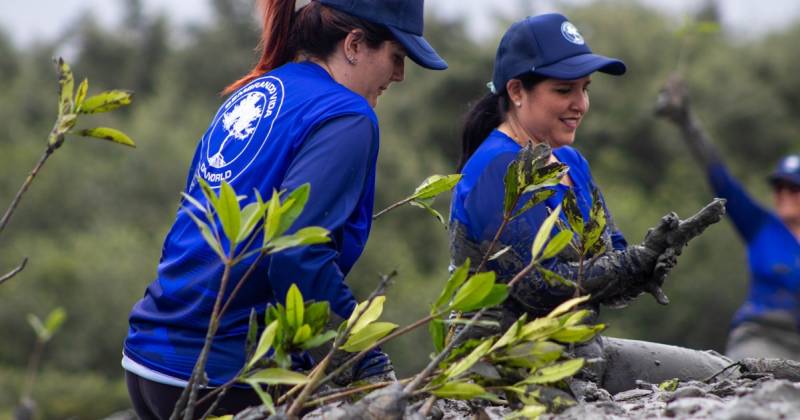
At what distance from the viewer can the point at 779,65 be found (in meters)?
34.0

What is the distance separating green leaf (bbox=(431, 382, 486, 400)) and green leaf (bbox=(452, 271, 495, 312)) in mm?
161

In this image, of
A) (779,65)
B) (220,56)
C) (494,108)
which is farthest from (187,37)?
(494,108)

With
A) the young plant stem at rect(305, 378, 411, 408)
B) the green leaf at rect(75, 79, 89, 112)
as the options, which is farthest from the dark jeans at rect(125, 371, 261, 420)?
the green leaf at rect(75, 79, 89, 112)

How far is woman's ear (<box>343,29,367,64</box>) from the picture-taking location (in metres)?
3.23

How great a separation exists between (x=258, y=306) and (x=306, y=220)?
0.97ft

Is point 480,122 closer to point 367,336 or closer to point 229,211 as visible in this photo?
point 367,336

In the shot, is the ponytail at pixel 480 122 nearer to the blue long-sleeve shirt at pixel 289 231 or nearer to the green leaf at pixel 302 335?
the blue long-sleeve shirt at pixel 289 231

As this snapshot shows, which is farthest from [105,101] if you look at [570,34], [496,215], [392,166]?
[392,166]

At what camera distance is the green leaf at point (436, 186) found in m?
3.20

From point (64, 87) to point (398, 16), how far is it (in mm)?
920

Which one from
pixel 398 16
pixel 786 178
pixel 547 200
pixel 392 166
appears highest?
pixel 392 166

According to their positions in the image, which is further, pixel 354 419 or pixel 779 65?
pixel 779 65

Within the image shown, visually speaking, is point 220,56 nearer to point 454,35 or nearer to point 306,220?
point 454,35

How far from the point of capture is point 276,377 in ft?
8.34
